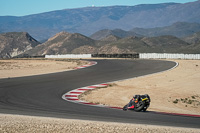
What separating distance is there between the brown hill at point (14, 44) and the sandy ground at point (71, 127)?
153 metres

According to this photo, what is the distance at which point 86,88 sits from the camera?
883 inches

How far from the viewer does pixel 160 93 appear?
69.2 feet

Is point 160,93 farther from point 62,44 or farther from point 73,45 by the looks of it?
point 62,44

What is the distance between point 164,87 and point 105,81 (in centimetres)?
479

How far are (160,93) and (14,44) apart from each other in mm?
160600

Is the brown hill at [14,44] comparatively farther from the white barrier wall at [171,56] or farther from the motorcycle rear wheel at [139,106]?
the motorcycle rear wheel at [139,106]

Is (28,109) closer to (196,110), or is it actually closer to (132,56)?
(196,110)

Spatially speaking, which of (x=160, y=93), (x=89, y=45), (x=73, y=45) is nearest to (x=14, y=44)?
(x=73, y=45)

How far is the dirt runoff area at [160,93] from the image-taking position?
17219 mm

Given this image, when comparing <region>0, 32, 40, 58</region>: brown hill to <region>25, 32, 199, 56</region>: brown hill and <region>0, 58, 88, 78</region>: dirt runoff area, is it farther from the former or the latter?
<region>0, 58, 88, 78</region>: dirt runoff area

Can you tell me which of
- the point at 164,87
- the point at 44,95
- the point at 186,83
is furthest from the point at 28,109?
the point at 186,83

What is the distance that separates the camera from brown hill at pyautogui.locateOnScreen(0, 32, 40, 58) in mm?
165625

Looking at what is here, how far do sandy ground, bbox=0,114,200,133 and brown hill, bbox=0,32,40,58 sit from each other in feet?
504

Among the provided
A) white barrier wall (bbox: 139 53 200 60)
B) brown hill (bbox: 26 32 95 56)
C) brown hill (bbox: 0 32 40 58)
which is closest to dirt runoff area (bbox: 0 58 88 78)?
white barrier wall (bbox: 139 53 200 60)
